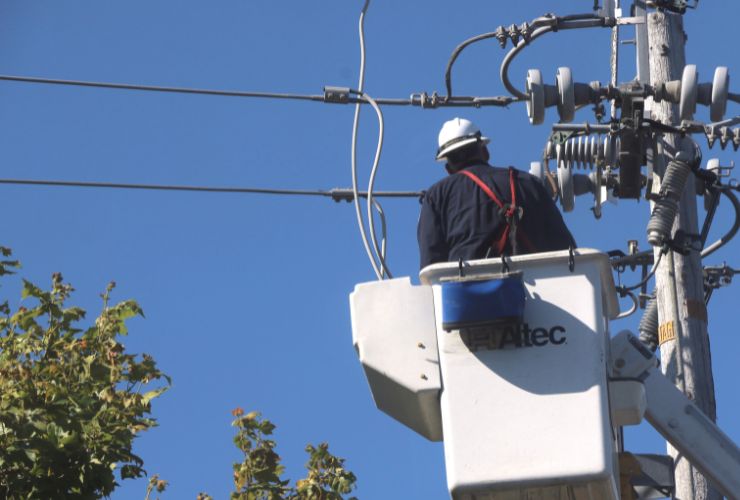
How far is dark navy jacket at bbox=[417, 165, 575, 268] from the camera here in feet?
25.9

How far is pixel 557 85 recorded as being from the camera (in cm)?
1081

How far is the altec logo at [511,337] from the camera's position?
7348mm

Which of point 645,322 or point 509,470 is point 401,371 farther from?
point 645,322

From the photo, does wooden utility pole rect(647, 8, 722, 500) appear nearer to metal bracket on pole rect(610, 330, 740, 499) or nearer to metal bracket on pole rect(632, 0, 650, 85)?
metal bracket on pole rect(632, 0, 650, 85)

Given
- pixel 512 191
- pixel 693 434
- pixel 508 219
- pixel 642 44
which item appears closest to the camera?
pixel 508 219

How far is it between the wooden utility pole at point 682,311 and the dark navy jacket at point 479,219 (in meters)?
2.55

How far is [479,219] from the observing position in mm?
7906

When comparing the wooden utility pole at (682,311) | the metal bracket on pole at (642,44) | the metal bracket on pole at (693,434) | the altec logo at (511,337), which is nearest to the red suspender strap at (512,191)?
the altec logo at (511,337)

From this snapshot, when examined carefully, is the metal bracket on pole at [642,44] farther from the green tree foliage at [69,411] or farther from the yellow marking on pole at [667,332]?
the green tree foliage at [69,411]

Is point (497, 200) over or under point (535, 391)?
over

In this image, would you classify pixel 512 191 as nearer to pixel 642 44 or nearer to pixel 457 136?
pixel 457 136

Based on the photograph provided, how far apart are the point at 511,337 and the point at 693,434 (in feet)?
4.92

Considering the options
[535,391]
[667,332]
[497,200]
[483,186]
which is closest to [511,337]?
[535,391]

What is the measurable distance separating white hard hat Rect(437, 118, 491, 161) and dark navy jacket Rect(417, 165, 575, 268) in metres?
0.30
